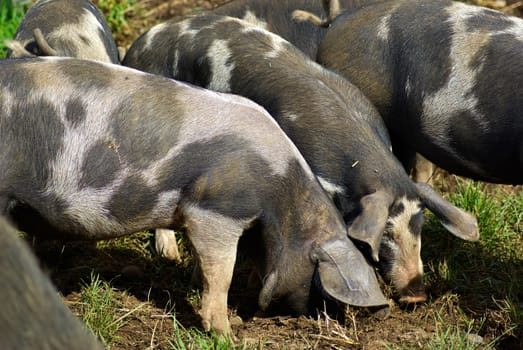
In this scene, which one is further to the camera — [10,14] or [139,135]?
[10,14]

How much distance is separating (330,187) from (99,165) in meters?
1.49

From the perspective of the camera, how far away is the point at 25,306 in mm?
2623

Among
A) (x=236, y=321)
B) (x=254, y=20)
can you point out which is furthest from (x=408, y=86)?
(x=236, y=321)

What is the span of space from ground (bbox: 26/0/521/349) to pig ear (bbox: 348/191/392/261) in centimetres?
50

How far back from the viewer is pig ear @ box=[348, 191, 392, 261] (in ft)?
16.6

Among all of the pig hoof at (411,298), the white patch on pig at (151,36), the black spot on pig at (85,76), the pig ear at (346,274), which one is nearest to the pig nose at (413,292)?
the pig hoof at (411,298)

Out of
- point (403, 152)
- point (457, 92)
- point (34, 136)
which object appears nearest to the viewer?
point (34, 136)

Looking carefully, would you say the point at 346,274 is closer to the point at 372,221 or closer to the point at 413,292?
the point at 372,221

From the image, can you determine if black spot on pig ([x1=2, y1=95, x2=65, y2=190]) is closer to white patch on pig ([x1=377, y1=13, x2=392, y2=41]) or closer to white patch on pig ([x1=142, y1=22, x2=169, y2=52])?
white patch on pig ([x1=142, y1=22, x2=169, y2=52])

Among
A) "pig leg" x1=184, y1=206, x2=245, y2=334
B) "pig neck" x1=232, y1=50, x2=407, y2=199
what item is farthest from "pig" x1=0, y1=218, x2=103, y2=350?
"pig neck" x1=232, y1=50, x2=407, y2=199

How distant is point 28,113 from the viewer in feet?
15.3

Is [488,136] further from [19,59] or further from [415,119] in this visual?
[19,59]

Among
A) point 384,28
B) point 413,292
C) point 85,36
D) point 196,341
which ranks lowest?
point 413,292

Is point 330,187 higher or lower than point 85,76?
lower
